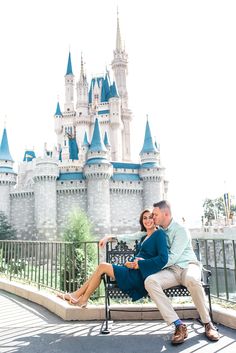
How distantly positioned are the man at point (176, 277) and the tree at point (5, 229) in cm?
3137

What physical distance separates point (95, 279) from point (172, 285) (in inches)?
30.4

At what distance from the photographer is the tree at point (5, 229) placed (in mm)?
32775

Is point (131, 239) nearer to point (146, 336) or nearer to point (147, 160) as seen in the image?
point (146, 336)

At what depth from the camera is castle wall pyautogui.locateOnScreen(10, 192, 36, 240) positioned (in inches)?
1363

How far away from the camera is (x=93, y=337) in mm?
3229

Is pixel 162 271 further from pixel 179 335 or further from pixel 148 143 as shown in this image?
pixel 148 143

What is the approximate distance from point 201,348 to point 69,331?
1311 millimetres

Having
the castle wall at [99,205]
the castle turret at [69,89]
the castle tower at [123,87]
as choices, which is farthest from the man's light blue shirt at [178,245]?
the castle turret at [69,89]

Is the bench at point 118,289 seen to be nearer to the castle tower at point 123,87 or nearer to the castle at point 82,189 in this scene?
the castle at point 82,189

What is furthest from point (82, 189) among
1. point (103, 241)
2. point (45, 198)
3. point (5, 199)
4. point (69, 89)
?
point (103, 241)

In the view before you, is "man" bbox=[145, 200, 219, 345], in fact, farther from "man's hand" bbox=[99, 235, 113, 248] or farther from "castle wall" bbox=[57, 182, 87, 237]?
"castle wall" bbox=[57, 182, 87, 237]

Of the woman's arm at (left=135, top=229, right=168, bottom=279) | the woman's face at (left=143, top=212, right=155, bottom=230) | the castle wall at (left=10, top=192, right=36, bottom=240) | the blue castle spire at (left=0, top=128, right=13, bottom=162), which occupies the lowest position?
the woman's arm at (left=135, top=229, right=168, bottom=279)

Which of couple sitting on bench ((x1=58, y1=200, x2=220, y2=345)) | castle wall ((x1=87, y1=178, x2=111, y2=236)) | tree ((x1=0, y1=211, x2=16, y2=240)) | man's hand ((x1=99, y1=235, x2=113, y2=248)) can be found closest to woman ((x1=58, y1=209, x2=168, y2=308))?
couple sitting on bench ((x1=58, y1=200, x2=220, y2=345))

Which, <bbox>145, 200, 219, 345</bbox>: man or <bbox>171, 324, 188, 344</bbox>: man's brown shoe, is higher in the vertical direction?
<bbox>145, 200, 219, 345</bbox>: man
